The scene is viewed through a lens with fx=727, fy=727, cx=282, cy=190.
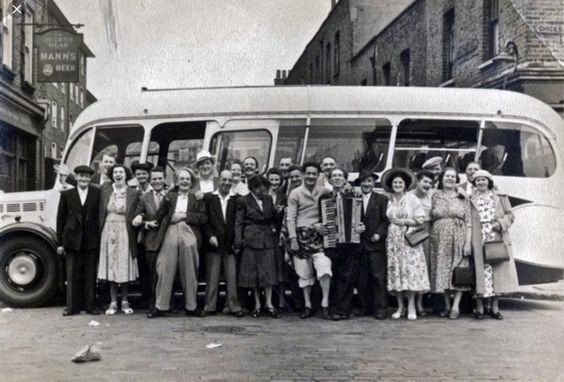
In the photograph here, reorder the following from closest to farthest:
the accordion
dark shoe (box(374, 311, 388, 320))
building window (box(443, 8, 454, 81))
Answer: the accordion < dark shoe (box(374, 311, 388, 320)) < building window (box(443, 8, 454, 81))

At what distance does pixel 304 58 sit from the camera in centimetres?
3803

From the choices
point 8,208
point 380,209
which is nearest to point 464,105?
point 380,209

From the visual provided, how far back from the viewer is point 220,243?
8.92 meters

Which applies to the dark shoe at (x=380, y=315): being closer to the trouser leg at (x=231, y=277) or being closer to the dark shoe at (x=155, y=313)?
the trouser leg at (x=231, y=277)

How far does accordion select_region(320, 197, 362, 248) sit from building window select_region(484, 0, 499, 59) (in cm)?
779

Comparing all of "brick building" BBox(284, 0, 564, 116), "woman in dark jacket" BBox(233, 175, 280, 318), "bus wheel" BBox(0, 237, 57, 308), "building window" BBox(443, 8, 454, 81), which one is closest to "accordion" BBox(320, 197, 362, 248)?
"woman in dark jacket" BBox(233, 175, 280, 318)

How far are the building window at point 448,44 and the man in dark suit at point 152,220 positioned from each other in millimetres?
10770

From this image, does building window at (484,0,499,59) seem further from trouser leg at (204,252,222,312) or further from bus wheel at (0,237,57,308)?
bus wheel at (0,237,57,308)

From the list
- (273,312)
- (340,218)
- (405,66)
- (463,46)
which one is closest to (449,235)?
(340,218)

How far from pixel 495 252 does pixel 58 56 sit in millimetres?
9176

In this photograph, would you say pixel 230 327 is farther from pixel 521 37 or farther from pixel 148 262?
pixel 521 37

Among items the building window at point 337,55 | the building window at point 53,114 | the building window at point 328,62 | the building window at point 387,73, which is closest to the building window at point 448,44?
the building window at point 387,73

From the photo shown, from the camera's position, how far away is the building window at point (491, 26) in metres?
14.9

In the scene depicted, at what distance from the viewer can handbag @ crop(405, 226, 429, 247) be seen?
28.5 ft
